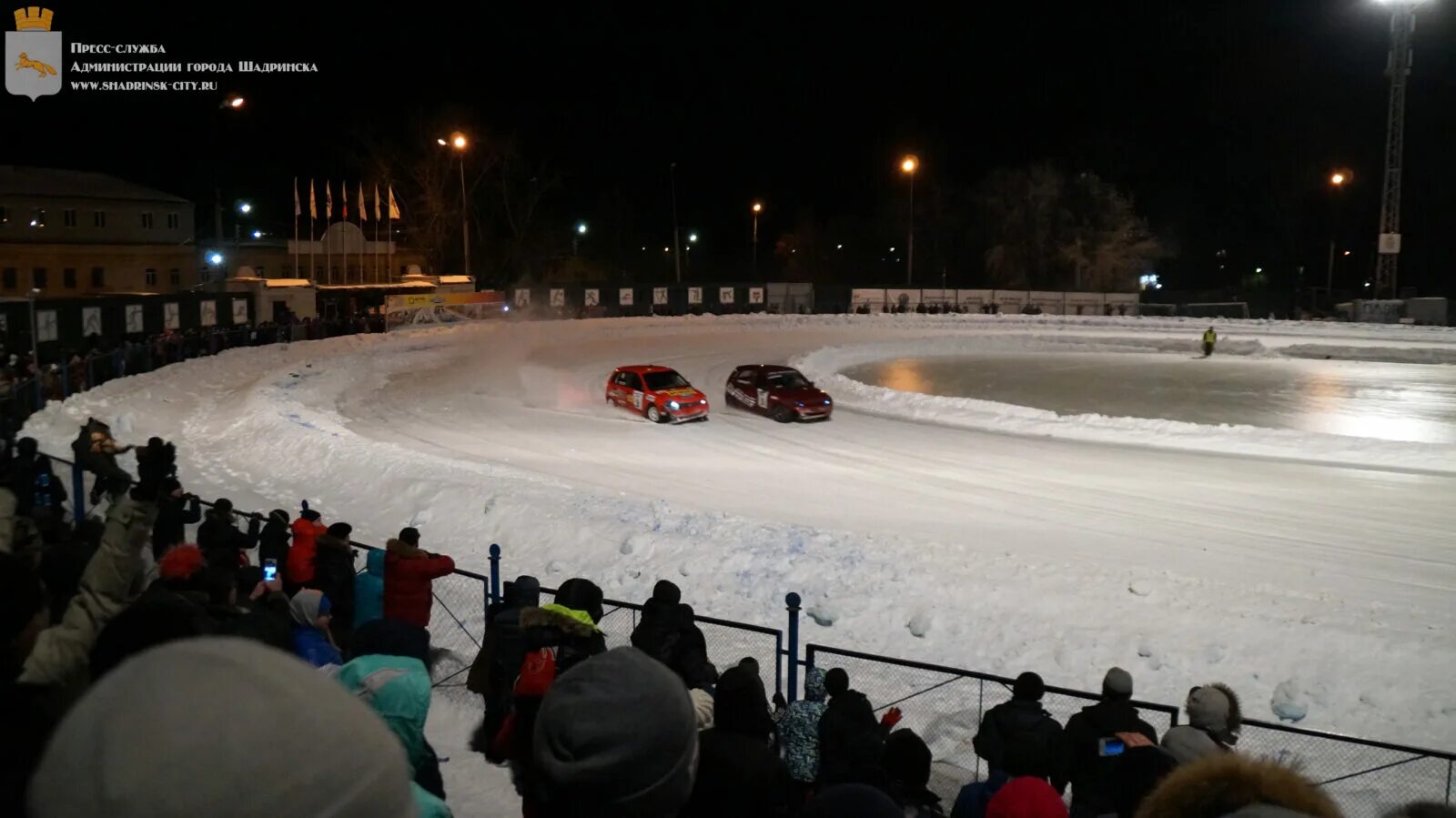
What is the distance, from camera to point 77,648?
354 centimetres

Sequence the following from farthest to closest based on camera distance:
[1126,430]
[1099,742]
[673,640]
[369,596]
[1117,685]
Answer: [1126,430]
[369,596]
[673,640]
[1117,685]
[1099,742]

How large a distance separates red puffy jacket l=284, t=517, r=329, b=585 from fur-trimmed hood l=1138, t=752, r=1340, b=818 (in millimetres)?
8628

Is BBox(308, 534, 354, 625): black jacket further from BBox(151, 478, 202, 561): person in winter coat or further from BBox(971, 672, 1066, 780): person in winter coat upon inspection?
BBox(971, 672, 1066, 780): person in winter coat

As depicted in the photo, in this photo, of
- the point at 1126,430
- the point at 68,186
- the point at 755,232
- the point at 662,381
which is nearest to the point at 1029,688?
the point at 1126,430

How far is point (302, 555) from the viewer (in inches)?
391

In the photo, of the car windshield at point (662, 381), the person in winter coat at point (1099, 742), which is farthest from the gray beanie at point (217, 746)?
the car windshield at point (662, 381)

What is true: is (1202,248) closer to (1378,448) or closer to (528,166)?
(528,166)

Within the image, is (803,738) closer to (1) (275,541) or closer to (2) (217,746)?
(2) (217,746)

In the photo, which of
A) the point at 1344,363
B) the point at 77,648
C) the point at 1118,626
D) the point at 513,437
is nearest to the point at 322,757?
the point at 77,648

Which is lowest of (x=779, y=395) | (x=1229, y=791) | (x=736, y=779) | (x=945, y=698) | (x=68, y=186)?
(x=945, y=698)

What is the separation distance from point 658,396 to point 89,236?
5654 centimetres

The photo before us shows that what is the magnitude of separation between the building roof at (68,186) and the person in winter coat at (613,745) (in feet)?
247

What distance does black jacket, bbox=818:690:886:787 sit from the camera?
5500 millimetres

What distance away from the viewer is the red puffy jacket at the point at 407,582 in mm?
8695
